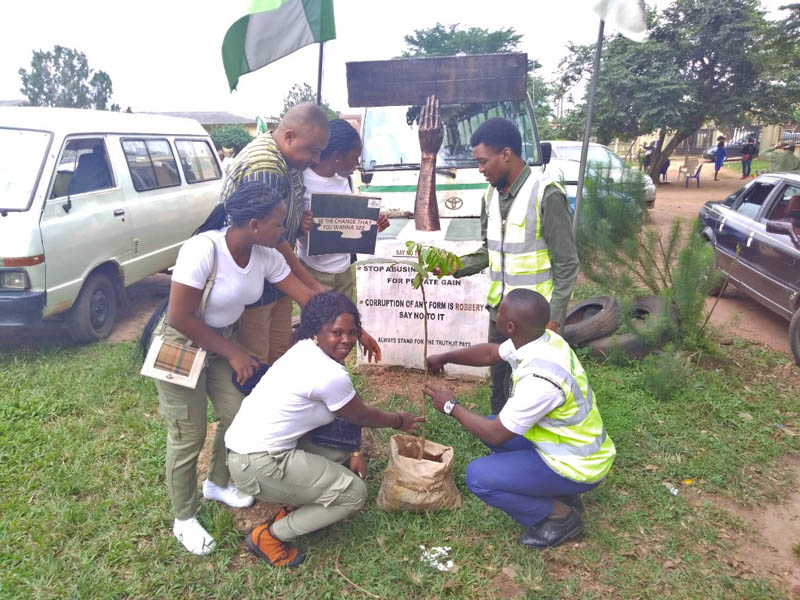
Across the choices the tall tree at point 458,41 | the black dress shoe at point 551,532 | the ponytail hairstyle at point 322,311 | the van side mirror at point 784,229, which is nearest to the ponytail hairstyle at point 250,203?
the ponytail hairstyle at point 322,311

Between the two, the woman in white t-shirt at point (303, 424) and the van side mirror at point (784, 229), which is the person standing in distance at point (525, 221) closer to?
the woman in white t-shirt at point (303, 424)

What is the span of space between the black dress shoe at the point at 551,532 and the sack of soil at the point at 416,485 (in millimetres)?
399

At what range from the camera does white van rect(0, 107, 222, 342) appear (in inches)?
172

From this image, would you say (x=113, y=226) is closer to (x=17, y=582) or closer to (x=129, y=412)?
(x=129, y=412)

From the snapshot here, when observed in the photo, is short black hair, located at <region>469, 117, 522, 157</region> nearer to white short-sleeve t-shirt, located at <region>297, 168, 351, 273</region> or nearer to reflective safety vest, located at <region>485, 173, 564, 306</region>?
reflective safety vest, located at <region>485, 173, 564, 306</region>

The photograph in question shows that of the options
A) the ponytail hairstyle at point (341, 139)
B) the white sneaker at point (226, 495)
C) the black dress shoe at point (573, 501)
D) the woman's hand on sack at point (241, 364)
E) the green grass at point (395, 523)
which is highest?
the ponytail hairstyle at point (341, 139)

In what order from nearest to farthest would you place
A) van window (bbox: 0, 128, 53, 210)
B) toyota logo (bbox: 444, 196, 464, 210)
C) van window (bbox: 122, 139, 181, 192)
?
van window (bbox: 0, 128, 53, 210) → toyota logo (bbox: 444, 196, 464, 210) → van window (bbox: 122, 139, 181, 192)

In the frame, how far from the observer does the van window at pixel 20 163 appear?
14.7 feet

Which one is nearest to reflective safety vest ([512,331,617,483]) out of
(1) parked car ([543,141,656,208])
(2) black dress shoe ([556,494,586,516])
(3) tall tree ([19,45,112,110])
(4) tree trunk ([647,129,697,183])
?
(2) black dress shoe ([556,494,586,516])

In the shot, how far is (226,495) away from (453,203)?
3.10 metres

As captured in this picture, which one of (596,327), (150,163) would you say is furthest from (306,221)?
(150,163)

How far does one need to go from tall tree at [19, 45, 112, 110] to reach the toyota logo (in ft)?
159

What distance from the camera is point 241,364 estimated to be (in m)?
2.43

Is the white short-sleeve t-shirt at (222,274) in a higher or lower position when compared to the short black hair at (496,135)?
lower
